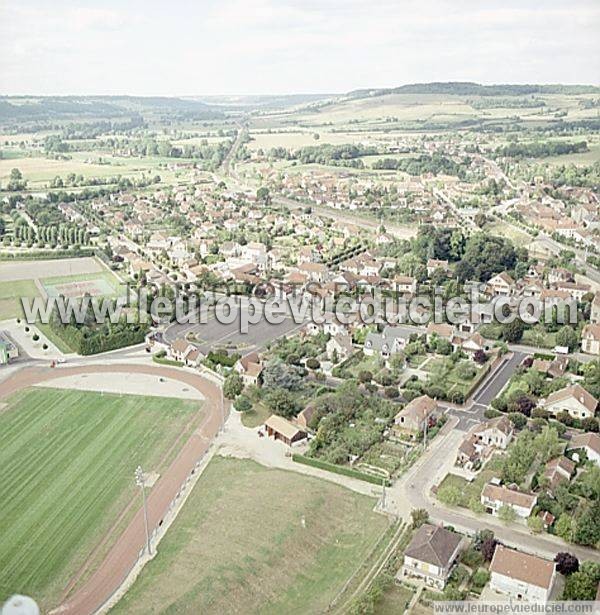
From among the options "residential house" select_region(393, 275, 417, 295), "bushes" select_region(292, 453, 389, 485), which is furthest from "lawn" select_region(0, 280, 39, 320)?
"bushes" select_region(292, 453, 389, 485)

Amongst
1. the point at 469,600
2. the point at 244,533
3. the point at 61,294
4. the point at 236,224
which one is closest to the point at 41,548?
the point at 244,533

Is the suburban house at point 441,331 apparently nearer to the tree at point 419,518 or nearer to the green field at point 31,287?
the tree at point 419,518

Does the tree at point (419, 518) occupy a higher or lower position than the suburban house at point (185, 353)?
lower

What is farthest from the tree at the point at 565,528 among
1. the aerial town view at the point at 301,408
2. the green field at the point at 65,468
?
the green field at the point at 65,468

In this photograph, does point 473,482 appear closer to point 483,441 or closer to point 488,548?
point 483,441

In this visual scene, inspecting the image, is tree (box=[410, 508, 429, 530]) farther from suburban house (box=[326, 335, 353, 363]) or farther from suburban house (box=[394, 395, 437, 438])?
suburban house (box=[326, 335, 353, 363])

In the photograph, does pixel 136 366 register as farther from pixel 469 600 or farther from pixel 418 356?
pixel 469 600
